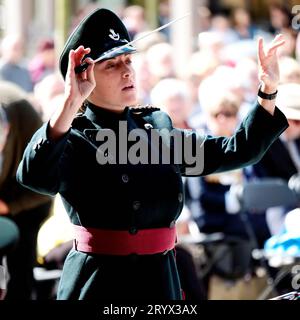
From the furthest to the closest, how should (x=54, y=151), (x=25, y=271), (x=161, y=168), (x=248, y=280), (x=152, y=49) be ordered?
(x=152, y=49), (x=248, y=280), (x=25, y=271), (x=161, y=168), (x=54, y=151)

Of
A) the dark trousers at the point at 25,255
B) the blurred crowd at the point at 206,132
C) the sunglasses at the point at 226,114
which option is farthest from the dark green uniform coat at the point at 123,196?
the sunglasses at the point at 226,114

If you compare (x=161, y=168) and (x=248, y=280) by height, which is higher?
→ (x=161, y=168)

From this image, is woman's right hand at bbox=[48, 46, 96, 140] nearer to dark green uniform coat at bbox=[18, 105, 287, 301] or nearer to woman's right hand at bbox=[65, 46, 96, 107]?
woman's right hand at bbox=[65, 46, 96, 107]

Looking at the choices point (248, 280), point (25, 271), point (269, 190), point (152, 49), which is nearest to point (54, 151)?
point (25, 271)

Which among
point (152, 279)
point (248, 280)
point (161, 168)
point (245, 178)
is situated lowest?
point (248, 280)

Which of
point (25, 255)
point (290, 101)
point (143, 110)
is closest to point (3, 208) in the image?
point (25, 255)

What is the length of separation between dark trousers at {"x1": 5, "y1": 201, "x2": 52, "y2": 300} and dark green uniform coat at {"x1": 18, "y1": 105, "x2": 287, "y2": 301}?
7.15 ft

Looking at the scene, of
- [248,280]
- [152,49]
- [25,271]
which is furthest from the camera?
[152,49]

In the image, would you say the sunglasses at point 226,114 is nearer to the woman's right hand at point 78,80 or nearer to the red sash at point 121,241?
the red sash at point 121,241

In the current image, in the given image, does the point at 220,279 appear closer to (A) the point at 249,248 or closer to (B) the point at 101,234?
(A) the point at 249,248

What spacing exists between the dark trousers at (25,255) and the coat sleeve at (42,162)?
2.47 m

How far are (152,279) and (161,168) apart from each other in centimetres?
42

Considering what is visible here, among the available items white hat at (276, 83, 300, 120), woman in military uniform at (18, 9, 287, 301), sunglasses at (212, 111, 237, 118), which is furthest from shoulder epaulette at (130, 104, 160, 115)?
sunglasses at (212, 111, 237, 118)

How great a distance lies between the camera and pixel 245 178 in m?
8.58
